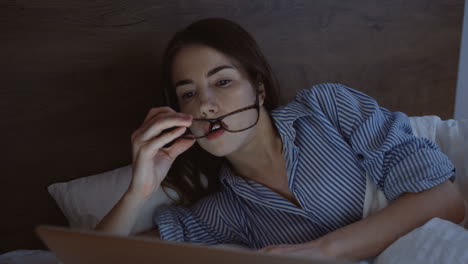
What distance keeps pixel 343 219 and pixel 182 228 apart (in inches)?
17.7

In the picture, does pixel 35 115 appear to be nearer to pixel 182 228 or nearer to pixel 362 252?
pixel 182 228

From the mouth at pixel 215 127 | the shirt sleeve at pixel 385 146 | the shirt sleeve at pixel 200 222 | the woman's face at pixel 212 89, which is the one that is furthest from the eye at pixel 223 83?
the shirt sleeve at pixel 200 222

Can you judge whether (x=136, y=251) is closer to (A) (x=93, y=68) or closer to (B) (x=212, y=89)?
(B) (x=212, y=89)

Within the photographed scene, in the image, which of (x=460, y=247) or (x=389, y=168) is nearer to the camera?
(x=460, y=247)

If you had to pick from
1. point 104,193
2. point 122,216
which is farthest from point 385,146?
point 104,193

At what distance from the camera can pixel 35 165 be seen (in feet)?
4.06

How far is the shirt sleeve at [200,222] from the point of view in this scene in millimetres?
1149

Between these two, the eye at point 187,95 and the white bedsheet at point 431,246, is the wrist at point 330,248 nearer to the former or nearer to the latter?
the white bedsheet at point 431,246

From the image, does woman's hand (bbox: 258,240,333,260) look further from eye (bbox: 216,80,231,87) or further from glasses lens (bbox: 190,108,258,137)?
eye (bbox: 216,80,231,87)

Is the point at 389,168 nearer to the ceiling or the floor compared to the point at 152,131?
nearer to the floor

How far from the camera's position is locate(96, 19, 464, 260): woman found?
964mm

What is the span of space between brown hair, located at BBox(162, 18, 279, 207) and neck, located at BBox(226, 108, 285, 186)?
0.35ft

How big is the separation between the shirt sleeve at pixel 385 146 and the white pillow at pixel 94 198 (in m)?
0.59

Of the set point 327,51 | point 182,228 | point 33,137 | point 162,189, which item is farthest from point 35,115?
point 327,51
